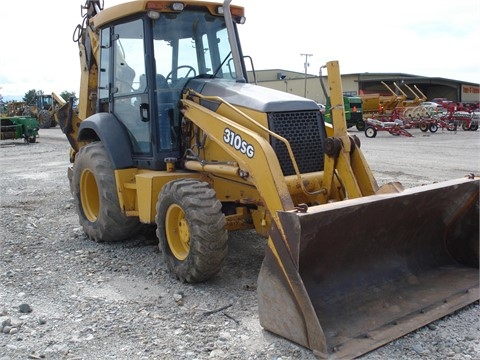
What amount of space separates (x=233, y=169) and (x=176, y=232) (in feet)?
2.71

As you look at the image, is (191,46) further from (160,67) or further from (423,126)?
(423,126)

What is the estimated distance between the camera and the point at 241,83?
5.52 metres

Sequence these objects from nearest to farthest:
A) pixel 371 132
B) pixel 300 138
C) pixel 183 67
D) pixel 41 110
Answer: pixel 300 138
pixel 183 67
pixel 371 132
pixel 41 110

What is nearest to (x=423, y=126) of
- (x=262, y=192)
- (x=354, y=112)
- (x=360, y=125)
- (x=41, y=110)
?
(x=360, y=125)

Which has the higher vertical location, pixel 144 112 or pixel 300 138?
pixel 144 112

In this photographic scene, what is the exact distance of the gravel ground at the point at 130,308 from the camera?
3.53 m

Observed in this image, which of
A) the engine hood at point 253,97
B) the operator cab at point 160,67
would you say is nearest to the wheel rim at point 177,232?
the operator cab at point 160,67

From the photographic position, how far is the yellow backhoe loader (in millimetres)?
3635

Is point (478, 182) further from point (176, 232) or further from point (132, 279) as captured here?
point (132, 279)

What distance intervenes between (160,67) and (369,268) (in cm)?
292

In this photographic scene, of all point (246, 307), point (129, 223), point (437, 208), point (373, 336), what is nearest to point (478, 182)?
point (437, 208)

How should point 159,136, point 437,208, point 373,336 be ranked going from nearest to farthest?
1. point 373,336
2. point 437,208
3. point 159,136

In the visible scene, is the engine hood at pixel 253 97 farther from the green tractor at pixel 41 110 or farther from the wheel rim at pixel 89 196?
the green tractor at pixel 41 110

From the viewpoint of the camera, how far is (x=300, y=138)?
4844mm
